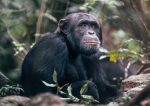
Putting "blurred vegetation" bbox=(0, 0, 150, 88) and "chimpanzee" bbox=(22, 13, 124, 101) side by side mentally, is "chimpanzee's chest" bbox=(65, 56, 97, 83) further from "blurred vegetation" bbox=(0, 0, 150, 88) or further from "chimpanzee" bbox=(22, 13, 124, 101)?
"blurred vegetation" bbox=(0, 0, 150, 88)

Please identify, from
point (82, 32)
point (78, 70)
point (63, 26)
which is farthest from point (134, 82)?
point (63, 26)

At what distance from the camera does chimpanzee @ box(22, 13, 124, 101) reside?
6.41m

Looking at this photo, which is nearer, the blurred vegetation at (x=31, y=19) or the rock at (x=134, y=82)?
the rock at (x=134, y=82)

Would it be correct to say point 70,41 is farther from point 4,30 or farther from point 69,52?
point 4,30

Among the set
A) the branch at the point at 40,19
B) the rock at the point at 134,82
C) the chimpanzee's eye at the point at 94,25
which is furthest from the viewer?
the branch at the point at 40,19

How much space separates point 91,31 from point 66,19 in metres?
0.56

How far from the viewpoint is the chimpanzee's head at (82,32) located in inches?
264

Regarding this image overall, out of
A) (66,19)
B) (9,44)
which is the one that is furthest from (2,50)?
(66,19)

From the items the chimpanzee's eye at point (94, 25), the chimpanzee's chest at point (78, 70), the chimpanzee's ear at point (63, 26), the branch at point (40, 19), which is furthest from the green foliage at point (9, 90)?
the branch at point (40, 19)

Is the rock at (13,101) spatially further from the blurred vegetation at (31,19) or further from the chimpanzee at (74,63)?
the blurred vegetation at (31,19)

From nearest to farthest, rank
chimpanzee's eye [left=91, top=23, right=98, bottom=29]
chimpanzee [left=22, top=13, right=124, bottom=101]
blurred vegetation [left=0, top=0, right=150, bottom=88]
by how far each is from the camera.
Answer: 1. chimpanzee [left=22, top=13, right=124, bottom=101]
2. chimpanzee's eye [left=91, top=23, right=98, bottom=29]
3. blurred vegetation [left=0, top=0, right=150, bottom=88]

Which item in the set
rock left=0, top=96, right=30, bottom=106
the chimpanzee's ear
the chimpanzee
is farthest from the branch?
rock left=0, top=96, right=30, bottom=106

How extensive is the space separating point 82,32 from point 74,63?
0.45 metres

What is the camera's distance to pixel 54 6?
10383 millimetres
